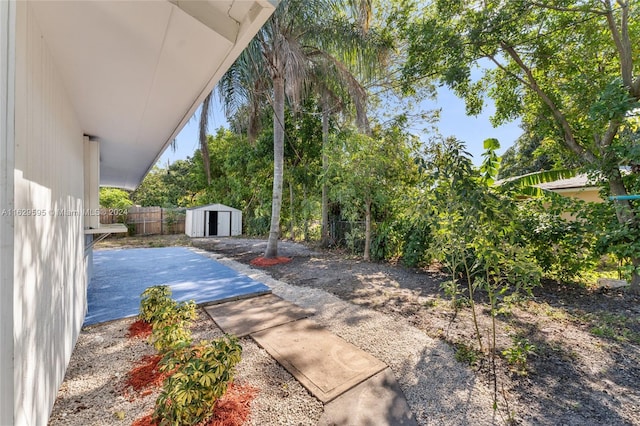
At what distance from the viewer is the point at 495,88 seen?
22.4ft

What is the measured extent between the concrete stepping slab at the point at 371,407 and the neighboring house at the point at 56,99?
6.22 feet

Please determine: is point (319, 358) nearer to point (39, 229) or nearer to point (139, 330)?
point (139, 330)

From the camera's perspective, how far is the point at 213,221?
16062mm

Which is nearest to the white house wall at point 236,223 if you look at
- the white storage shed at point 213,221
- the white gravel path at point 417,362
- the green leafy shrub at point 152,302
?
the white storage shed at point 213,221

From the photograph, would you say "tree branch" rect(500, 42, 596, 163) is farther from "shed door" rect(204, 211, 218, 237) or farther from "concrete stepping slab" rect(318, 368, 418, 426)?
"shed door" rect(204, 211, 218, 237)

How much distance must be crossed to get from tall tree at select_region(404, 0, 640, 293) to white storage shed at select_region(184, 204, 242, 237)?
13.3m

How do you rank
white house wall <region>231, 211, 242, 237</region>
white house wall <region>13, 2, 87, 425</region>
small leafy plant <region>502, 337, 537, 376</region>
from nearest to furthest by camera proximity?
white house wall <region>13, 2, 87, 425</region> → small leafy plant <region>502, 337, 537, 376</region> → white house wall <region>231, 211, 242, 237</region>

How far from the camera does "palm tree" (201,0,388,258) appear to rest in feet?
22.2

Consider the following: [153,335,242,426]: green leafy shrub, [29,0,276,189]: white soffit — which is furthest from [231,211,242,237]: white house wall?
[153,335,242,426]: green leafy shrub

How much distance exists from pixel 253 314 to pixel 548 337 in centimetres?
406

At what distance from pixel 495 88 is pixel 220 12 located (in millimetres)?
7700

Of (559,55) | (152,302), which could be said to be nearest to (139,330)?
(152,302)

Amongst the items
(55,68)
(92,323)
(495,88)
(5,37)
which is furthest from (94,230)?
(495,88)

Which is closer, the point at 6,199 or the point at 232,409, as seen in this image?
the point at 6,199
